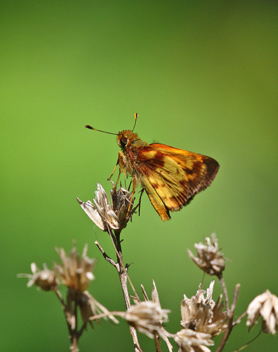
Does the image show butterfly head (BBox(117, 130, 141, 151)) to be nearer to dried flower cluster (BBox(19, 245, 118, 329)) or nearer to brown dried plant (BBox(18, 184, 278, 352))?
brown dried plant (BBox(18, 184, 278, 352))

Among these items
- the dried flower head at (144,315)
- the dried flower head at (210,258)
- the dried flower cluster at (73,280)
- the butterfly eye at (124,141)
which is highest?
the butterfly eye at (124,141)

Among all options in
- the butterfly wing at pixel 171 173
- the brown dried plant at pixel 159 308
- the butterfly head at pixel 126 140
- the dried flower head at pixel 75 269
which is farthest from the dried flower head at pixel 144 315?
the butterfly head at pixel 126 140

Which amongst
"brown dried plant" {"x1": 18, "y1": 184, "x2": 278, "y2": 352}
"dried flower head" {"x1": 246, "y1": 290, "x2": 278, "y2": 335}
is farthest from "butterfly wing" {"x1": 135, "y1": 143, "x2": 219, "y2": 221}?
"dried flower head" {"x1": 246, "y1": 290, "x2": 278, "y2": 335}

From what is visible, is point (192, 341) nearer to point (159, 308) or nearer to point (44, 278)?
point (159, 308)

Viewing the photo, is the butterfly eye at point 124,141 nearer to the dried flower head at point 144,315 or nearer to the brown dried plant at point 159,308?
the brown dried plant at point 159,308

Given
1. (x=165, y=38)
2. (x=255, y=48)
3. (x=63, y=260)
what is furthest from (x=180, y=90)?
(x=63, y=260)

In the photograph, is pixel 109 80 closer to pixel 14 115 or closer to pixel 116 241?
pixel 14 115
